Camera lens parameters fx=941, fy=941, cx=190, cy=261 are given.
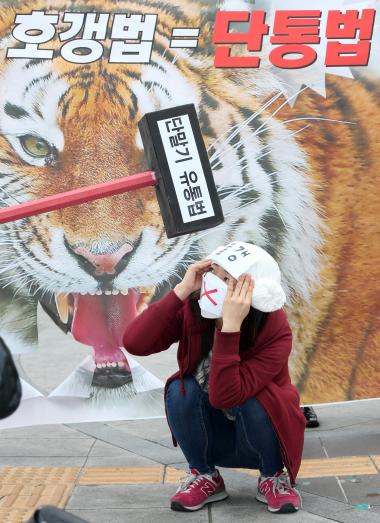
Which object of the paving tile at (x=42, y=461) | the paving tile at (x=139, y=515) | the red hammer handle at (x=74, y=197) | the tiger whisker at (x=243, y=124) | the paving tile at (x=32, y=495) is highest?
the tiger whisker at (x=243, y=124)

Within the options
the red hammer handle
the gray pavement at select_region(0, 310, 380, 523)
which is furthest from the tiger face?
the red hammer handle

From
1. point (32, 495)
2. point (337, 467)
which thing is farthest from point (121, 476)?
point (337, 467)

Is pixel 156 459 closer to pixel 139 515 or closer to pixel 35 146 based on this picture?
pixel 139 515

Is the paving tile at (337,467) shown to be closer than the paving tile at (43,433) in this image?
Yes

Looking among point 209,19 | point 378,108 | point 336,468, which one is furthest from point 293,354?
point 209,19

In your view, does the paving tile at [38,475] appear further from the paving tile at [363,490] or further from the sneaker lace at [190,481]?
the paving tile at [363,490]

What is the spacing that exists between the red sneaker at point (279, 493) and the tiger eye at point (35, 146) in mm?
1397

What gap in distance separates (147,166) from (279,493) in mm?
1223

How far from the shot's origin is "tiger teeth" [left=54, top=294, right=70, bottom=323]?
350cm

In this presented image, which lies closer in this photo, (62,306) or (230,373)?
(230,373)

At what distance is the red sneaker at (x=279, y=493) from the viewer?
3.01 m

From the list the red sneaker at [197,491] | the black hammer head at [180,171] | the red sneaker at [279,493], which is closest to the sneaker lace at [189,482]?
the red sneaker at [197,491]

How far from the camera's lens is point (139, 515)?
3057mm

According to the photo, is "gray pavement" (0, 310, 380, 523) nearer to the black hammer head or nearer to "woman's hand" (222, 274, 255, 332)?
"woman's hand" (222, 274, 255, 332)
